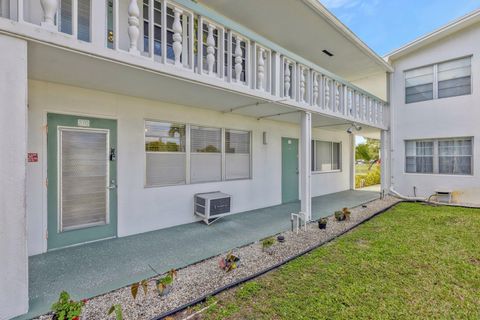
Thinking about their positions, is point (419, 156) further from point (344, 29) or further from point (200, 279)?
point (200, 279)

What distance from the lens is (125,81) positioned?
3830mm

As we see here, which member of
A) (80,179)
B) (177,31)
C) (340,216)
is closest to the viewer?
(177,31)

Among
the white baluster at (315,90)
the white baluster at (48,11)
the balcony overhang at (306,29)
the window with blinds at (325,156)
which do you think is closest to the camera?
the white baluster at (48,11)

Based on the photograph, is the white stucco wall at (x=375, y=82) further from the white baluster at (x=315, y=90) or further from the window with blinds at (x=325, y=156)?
the white baluster at (x=315, y=90)

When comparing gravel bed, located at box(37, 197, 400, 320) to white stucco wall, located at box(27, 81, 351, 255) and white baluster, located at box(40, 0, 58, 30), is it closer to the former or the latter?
white stucco wall, located at box(27, 81, 351, 255)

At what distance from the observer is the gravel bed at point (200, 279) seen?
2.51 m

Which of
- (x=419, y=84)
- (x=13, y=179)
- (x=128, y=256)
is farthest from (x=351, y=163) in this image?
(x=13, y=179)

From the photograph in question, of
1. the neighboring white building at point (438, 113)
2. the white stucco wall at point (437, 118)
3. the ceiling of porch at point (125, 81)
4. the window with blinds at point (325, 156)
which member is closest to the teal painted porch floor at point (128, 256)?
the ceiling of porch at point (125, 81)

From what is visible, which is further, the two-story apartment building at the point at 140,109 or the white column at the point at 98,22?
the white column at the point at 98,22

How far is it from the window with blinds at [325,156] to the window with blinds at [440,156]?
2.68m

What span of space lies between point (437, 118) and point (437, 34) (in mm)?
2862

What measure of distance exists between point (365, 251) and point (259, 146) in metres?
4.05

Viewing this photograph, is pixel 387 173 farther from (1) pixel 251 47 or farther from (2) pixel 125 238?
(2) pixel 125 238

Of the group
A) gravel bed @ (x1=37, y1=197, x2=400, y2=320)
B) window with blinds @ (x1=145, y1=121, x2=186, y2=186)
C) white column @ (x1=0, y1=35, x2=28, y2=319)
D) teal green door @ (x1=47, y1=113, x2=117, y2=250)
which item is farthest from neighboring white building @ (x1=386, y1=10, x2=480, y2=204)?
white column @ (x1=0, y1=35, x2=28, y2=319)
